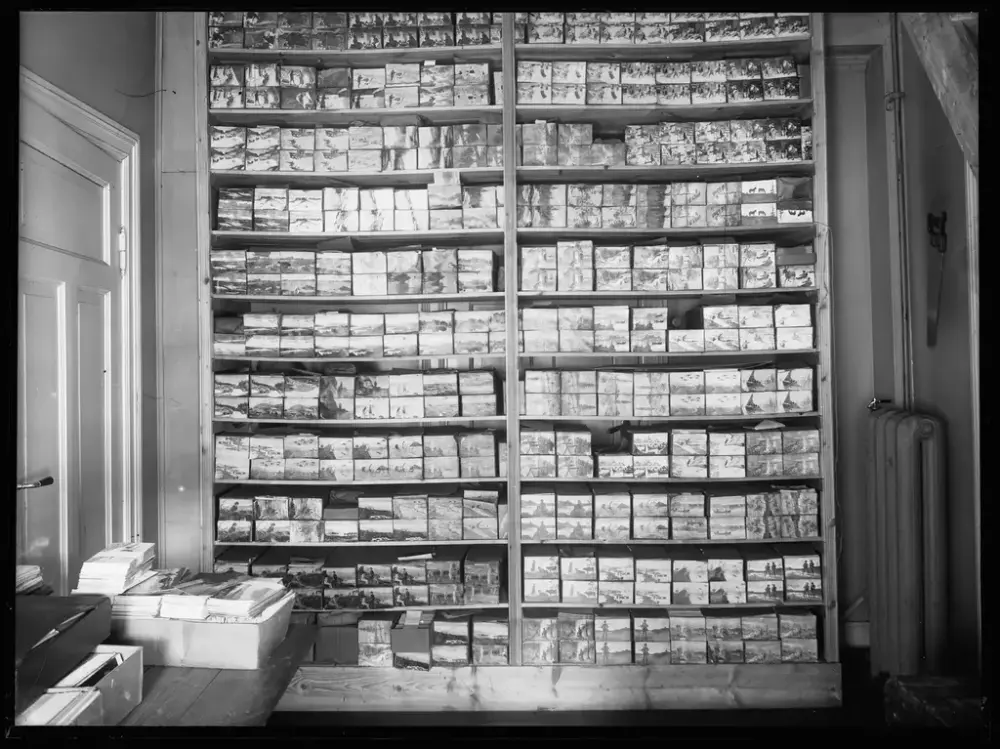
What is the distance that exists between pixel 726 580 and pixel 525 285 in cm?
168

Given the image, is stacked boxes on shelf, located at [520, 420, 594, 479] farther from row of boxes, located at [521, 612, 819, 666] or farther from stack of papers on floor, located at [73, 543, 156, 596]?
stack of papers on floor, located at [73, 543, 156, 596]

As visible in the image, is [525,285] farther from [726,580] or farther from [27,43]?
[27,43]

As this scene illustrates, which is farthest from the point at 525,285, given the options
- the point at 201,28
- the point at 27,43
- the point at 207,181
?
the point at 27,43

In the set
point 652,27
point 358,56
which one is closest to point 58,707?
point 358,56

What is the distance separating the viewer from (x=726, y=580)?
2.90 metres

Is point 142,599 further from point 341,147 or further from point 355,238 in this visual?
point 341,147

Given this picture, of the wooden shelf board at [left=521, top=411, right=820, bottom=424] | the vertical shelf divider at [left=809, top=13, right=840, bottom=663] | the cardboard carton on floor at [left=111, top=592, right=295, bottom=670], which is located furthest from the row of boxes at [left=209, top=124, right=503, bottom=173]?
the cardboard carton on floor at [left=111, top=592, right=295, bottom=670]

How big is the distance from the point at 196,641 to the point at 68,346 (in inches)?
53.6

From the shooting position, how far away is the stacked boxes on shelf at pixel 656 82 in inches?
113

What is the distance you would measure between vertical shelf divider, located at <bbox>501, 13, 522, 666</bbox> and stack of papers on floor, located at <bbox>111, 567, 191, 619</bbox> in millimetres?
1457

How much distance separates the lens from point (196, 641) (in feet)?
5.92

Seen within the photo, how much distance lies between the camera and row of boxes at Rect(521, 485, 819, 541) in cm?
292

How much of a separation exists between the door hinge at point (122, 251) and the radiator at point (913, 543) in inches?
142

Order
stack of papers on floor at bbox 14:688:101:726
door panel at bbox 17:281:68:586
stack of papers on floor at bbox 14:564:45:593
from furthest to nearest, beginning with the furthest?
door panel at bbox 17:281:68:586 → stack of papers on floor at bbox 14:564:45:593 → stack of papers on floor at bbox 14:688:101:726
